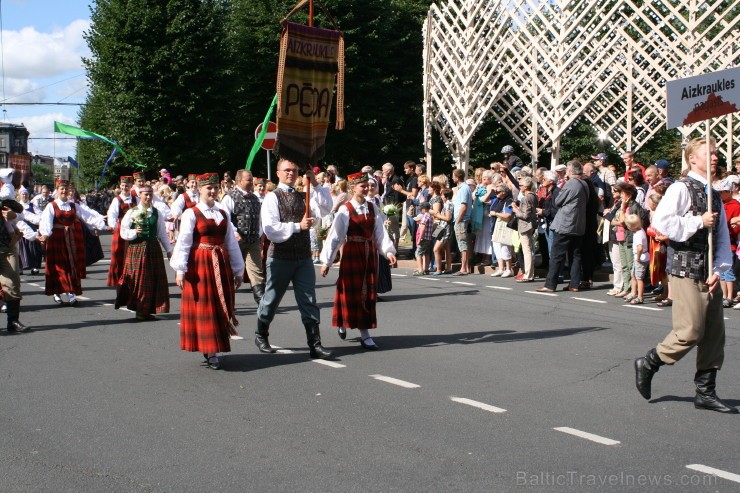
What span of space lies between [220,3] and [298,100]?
32959mm

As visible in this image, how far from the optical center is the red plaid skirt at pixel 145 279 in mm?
11883

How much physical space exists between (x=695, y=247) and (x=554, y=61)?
622 inches

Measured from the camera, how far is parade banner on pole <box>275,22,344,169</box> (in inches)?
354

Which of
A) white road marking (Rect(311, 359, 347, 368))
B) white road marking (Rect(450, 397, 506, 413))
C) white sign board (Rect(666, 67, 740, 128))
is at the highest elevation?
white sign board (Rect(666, 67, 740, 128))

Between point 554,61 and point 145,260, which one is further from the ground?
point 554,61

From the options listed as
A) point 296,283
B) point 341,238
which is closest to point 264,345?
point 296,283

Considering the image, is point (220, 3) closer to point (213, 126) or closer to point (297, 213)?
point (213, 126)

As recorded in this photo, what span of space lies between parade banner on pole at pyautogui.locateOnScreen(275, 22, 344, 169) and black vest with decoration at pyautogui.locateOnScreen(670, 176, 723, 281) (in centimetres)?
365

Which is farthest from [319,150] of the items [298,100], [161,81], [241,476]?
[161,81]

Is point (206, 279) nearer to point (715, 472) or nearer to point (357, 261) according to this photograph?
point (357, 261)

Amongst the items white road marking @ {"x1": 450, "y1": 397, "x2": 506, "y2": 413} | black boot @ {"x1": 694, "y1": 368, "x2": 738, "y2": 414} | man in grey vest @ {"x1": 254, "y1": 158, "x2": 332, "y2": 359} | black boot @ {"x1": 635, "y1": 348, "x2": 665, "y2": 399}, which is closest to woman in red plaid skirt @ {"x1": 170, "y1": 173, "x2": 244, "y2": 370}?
man in grey vest @ {"x1": 254, "y1": 158, "x2": 332, "y2": 359}

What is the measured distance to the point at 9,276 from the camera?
37.1ft

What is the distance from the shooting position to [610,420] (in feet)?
21.8

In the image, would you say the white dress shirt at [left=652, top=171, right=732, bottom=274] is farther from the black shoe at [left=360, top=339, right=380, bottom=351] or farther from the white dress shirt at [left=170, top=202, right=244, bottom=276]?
the white dress shirt at [left=170, top=202, right=244, bottom=276]
